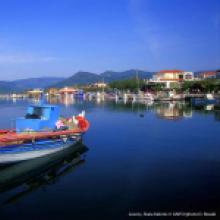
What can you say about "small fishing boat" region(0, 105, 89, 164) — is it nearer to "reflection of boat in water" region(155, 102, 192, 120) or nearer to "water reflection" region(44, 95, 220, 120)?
"reflection of boat in water" region(155, 102, 192, 120)

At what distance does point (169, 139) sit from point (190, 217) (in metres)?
20.9

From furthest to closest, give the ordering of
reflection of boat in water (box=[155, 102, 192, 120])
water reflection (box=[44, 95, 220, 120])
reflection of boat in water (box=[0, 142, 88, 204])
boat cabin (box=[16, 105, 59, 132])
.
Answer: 1. water reflection (box=[44, 95, 220, 120])
2. reflection of boat in water (box=[155, 102, 192, 120])
3. boat cabin (box=[16, 105, 59, 132])
4. reflection of boat in water (box=[0, 142, 88, 204])

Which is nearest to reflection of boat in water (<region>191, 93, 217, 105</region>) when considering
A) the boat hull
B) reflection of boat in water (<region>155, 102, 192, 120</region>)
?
reflection of boat in water (<region>155, 102, 192, 120</region>)

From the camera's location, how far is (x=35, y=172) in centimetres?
2183

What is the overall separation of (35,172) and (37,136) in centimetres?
234

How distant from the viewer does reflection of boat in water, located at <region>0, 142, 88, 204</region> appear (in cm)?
1878

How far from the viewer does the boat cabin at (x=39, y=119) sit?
2519 centimetres

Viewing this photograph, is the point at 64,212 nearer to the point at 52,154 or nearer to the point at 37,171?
the point at 37,171

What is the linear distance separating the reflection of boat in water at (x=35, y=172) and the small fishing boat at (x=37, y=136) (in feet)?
Answer: 1.63

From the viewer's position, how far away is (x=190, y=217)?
13789 mm

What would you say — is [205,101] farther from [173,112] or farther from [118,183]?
[118,183]

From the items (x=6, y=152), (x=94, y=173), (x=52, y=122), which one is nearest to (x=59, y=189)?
(x=94, y=173)

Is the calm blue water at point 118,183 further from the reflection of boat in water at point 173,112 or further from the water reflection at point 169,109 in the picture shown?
the water reflection at point 169,109

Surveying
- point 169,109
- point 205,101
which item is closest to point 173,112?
point 169,109
